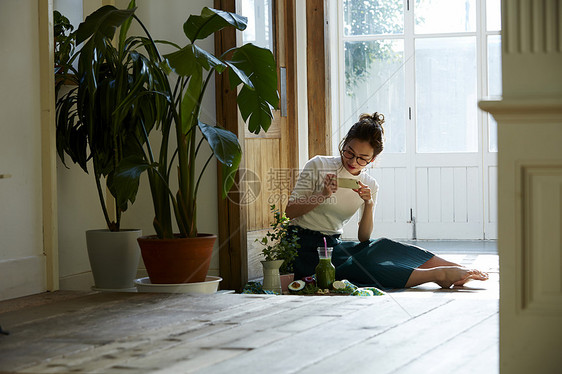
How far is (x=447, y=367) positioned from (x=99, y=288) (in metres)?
1.87

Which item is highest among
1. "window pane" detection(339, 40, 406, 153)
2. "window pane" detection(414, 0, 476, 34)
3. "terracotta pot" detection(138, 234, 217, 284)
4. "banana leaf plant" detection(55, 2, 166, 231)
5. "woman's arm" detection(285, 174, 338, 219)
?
"window pane" detection(414, 0, 476, 34)

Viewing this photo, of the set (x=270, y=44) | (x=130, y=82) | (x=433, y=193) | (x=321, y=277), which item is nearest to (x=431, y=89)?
(x=433, y=193)

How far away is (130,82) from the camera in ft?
10.0

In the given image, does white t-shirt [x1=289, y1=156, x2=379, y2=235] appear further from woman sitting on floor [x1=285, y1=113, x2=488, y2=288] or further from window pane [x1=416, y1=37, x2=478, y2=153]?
window pane [x1=416, y1=37, x2=478, y2=153]

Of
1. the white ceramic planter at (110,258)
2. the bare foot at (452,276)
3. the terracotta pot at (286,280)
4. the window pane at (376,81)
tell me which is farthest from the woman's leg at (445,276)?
the window pane at (376,81)

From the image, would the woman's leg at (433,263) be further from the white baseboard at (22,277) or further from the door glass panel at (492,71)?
the door glass panel at (492,71)

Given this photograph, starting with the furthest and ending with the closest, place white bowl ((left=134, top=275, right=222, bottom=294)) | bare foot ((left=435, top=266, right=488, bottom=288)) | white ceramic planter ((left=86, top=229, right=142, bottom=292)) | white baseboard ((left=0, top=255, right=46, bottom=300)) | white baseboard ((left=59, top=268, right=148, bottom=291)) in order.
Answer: bare foot ((left=435, top=266, right=488, bottom=288))
white baseboard ((left=59, top=268, right=148, bottom=291))
white ceramic planter ((left=86, top=229, right=142, bottom=292))
white bowl ((left=134, top=275, right=222, bottom=294))
white baseboard ((left=0, top=255, right=46, bottom=300))

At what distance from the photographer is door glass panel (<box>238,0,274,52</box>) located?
4.27 m

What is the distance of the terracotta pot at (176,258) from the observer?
298 centimetres

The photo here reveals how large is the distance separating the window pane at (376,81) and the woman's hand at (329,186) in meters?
2.35

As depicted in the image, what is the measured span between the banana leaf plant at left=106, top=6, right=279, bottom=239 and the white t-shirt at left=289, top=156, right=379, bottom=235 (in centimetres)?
65

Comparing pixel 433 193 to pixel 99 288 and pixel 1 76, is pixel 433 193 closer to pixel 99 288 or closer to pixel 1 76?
pixel 99 288

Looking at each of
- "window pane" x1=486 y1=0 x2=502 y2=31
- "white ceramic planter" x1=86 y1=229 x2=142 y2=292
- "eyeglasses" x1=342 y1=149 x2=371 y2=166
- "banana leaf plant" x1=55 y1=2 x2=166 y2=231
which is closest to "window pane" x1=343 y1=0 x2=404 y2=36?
"window pane" x1=486 y1=0 x2=502 y2=31

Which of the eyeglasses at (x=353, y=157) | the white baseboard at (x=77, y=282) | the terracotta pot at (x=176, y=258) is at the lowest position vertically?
the white baseboard at (x=77, y=282)
